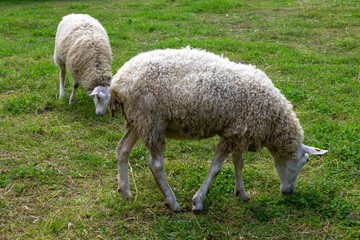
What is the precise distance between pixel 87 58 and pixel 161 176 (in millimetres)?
3183

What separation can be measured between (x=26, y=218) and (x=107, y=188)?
2.96ft

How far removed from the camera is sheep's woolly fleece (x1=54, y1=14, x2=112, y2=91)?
20.5 feet

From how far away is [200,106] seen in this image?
3.64 m

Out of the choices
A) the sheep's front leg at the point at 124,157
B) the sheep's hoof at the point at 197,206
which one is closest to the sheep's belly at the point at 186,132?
the sheep's front leg at the point at 124,157

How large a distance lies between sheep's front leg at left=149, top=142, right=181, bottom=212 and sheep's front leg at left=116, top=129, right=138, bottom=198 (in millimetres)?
333

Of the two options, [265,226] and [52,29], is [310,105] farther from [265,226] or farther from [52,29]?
[52,29]

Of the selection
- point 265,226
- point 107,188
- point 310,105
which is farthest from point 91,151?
point 310,105

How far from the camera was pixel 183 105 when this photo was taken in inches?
144

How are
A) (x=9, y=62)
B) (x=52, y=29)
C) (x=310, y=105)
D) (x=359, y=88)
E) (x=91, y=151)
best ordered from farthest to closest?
1. (x=52, y=29)
2. (x=9, y=62)
3. (x=359, y=88)
4. (x=310, y=105)
5. (x=91, y=151)

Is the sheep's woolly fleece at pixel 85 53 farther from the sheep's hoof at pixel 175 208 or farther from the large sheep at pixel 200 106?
the sheep's hoof at pixel 175 208

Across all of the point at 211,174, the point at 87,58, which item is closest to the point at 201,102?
the point at 211,174

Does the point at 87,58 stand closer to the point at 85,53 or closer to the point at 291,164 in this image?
the point at 85,53

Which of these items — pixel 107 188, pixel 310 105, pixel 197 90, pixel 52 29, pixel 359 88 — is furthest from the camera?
pixel 52 29

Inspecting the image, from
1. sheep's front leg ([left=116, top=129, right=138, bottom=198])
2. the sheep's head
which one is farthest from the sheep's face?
the sheep's head
